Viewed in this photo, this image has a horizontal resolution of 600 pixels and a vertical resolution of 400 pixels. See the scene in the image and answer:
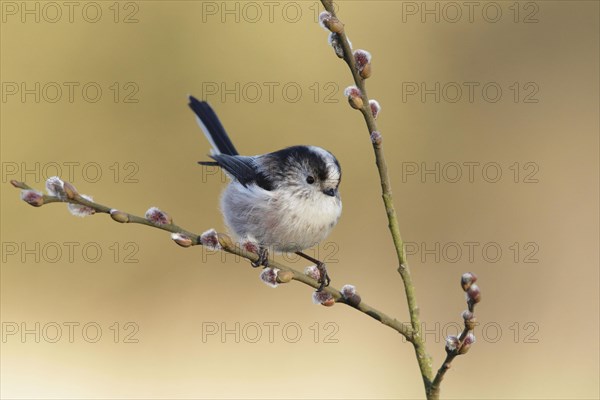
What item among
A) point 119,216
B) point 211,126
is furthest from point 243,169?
point 119,216

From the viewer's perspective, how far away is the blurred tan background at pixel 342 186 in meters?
3.70

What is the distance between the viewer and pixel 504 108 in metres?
4.54

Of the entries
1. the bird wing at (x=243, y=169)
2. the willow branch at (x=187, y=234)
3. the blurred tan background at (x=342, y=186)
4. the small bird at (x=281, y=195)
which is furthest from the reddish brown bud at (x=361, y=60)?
the blurred tan background at (x=342, y=186)

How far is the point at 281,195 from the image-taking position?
7.17 feet

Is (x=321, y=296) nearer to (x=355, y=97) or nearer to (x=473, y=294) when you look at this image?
(x=473, y=294)

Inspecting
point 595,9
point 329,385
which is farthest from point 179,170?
point 595,9

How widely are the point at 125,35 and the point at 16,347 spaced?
2.08 meters

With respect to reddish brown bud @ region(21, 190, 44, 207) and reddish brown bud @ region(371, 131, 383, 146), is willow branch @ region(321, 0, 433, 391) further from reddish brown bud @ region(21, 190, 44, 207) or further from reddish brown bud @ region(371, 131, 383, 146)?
reddish brown bud @ region(21, 190, 44, 207)

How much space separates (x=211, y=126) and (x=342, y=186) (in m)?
1.90

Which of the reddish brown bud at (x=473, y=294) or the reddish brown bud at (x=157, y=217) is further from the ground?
the reddish brown bud at (x=157, y=217)

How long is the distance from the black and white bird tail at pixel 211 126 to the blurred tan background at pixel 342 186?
127 centimetres

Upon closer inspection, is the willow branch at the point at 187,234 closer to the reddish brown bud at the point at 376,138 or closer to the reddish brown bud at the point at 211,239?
the reddish brown bud at the point at 211,239

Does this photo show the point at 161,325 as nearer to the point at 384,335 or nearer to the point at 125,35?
the point at 384,335

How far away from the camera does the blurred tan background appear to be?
370 centimetres
